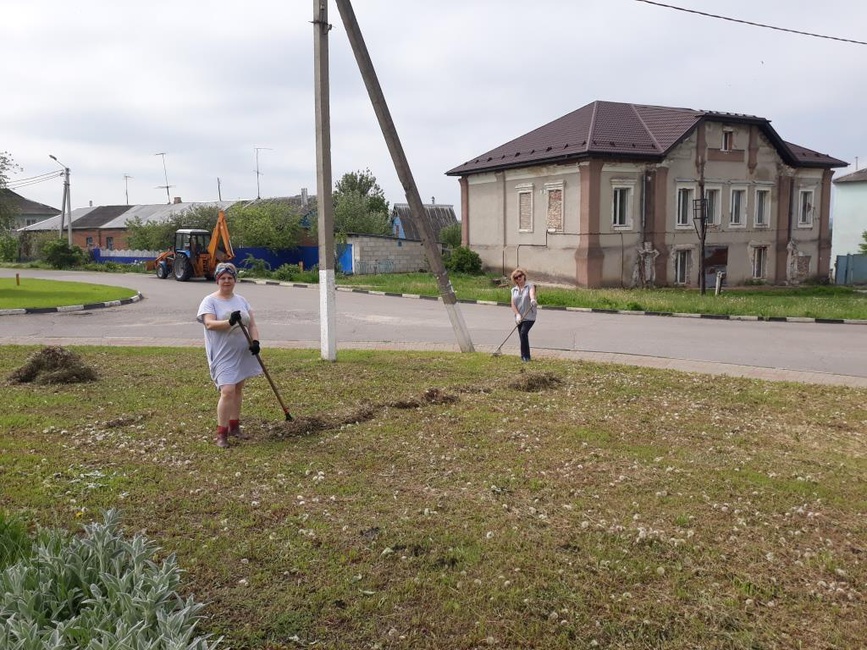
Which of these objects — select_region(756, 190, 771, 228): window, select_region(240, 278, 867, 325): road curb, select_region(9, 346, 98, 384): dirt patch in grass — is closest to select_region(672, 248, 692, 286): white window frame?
select_region(756, 190, 771, 228): window

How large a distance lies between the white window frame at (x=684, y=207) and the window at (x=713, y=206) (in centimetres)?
120

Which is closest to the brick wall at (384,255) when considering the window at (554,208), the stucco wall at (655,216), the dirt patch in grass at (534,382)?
the stucco wall at (655,216)

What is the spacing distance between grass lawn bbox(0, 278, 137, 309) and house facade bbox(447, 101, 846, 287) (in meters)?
16.5

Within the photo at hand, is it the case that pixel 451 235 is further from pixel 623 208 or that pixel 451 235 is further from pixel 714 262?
pixel 623 208

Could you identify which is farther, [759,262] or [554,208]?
[759,262]

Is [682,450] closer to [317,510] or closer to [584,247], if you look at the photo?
[317,510]

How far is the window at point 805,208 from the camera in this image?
37.9 m

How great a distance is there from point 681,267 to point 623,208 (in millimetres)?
4118

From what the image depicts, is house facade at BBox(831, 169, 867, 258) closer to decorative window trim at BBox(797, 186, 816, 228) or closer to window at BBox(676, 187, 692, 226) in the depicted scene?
decorative window trim at BBox(797, 186, 816, 228)

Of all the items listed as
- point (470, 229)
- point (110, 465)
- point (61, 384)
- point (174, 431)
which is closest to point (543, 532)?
point (110, 465)

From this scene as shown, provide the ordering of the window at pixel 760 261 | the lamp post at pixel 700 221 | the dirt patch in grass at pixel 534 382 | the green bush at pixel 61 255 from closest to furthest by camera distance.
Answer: the dirt patch in grass at pixel 534 382, the lamp post at pixel 700 221, the window at pixel 760 261, the green bush at pixel 61 255

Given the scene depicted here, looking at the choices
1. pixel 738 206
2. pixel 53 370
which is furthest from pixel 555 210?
pixel 53 370

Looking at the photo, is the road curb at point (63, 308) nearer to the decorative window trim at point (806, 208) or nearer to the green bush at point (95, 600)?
the green bush at point (95, 600)

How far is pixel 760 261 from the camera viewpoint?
36500 mm
